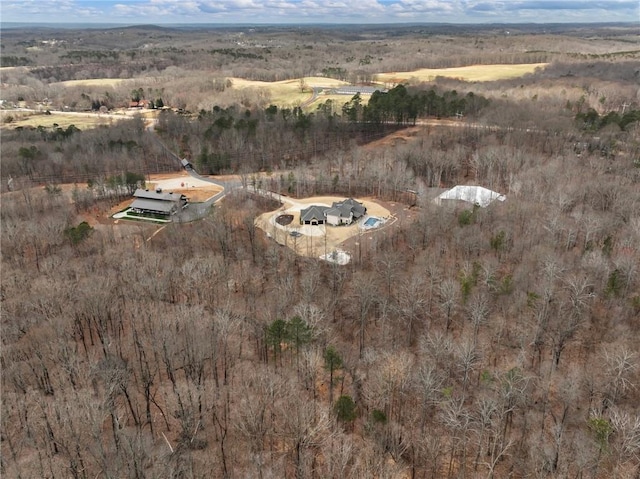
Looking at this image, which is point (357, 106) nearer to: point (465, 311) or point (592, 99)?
point (592, 99)

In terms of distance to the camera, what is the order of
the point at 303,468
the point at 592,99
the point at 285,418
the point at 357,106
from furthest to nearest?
the point at 592,99
the point at 357,106
the point at 285,418
the point at 303,468

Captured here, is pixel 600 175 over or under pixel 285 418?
over

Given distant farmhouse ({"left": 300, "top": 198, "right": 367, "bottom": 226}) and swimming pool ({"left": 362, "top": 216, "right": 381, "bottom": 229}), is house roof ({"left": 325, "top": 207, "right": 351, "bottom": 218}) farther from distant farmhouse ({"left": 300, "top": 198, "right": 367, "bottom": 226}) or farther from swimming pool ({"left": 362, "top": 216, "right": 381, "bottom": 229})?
swimming pool ({"left": 362, "top": 216, "right": 381, "bottom": 229})

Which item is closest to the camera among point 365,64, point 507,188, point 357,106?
point 507,188

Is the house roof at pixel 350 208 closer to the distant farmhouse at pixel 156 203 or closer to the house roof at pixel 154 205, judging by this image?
the distant farmhouse at pixel 156 203

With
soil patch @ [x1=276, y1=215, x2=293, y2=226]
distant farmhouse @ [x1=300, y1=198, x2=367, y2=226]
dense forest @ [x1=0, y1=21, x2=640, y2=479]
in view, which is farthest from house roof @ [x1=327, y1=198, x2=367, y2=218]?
soil patch @ [x1=276, y1=215, x2=293, y2=226]

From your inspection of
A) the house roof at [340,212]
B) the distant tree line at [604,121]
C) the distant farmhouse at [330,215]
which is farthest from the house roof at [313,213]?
the distant tree line at [604,121]

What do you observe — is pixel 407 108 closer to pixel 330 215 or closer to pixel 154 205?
pixel 330 215

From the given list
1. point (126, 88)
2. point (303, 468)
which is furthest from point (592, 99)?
point (126, 88)
